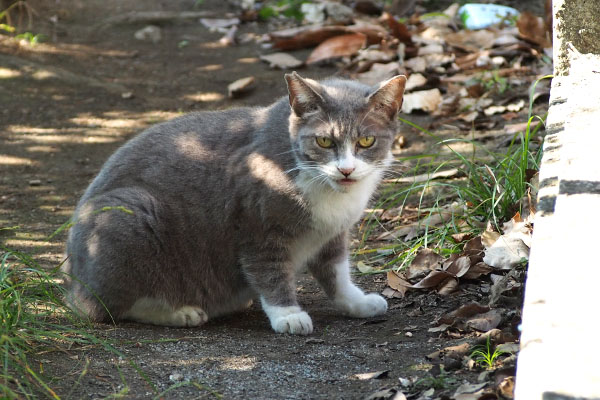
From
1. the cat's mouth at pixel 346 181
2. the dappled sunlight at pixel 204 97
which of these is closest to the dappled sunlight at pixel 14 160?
the dappled sunlight at pixel 204 97

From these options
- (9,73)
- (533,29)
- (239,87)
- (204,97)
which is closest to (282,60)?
(239,87)

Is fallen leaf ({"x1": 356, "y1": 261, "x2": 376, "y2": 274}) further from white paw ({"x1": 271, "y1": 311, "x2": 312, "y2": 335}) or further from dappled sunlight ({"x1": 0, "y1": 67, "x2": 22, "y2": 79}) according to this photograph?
dappled sunlight ({"x1": 0, "y1": 67, "x2": 22, "y2": 79})

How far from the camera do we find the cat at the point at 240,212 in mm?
3561

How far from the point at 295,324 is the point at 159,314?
0.69 m

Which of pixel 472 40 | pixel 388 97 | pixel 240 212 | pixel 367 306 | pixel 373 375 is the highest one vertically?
pixel 388 97

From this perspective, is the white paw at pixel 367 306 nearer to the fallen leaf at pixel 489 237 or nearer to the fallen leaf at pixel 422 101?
the fallen leaf at pixel 489 237

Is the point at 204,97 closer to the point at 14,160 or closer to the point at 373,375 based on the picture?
the point at 14,160

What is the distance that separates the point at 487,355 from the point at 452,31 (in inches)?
209

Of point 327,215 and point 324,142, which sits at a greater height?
point 324,142

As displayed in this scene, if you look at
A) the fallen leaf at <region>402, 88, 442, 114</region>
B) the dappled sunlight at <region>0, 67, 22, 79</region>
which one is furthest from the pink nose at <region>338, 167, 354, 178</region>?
the dappled sunlight at <region>0, 67, 22, 79</region>

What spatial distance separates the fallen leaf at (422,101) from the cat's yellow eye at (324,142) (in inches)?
106

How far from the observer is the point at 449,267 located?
3832 mm

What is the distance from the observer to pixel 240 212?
12.0ft

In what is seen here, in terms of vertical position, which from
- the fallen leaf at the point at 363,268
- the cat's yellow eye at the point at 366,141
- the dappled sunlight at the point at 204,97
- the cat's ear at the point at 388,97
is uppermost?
the cat's ear at the point at 388,97
